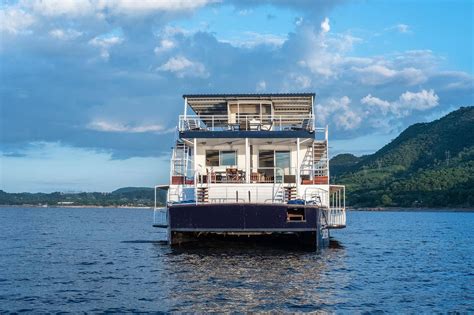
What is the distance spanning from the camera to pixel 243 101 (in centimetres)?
3334

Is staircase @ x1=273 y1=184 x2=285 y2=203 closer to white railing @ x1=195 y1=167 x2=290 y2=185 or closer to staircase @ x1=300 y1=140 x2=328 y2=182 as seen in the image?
white railing @ x1=195 y1=167 x2=290 y2=185

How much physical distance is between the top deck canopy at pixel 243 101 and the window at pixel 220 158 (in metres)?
3.06

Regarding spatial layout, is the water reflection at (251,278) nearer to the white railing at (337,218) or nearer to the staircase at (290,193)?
the staircase at (290,193)

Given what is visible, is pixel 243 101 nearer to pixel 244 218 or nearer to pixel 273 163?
pixel 273 163

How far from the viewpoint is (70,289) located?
57.7ft

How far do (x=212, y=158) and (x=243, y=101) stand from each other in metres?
3.77

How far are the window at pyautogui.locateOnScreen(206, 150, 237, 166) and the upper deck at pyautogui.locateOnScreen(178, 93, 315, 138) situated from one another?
1304 millimetres

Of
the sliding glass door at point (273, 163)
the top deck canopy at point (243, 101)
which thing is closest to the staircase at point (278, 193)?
the sliding glass door at point (273, 163)

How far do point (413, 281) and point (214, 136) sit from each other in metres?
12.3

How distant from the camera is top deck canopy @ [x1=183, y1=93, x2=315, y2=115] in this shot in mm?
32406

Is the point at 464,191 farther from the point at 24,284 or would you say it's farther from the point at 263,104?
the point at 24,284

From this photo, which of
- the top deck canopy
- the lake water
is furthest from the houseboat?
the lake water

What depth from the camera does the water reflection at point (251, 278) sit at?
1536cm

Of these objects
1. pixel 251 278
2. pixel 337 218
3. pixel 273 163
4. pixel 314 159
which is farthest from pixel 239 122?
pixel 251 278
